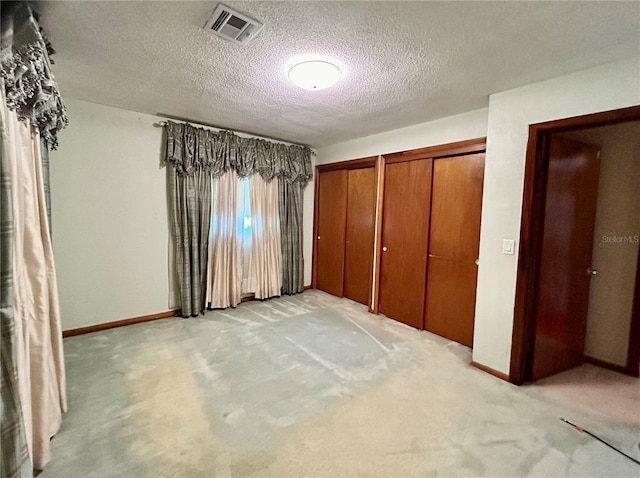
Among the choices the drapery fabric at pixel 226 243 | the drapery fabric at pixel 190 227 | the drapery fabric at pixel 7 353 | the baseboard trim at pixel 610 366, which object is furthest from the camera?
the drapery fabric at pixel 226 243

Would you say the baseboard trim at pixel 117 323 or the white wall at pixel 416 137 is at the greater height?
the white wall at pixel 416 137

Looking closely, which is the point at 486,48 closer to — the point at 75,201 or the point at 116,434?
the point at 116,434

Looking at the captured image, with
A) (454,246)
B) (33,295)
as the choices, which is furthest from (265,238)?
(33,295)

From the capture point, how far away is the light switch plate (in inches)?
91.7

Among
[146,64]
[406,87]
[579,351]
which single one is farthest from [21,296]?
[579,351]

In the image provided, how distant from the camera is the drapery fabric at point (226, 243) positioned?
377 cm

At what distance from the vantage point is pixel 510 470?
1.50m

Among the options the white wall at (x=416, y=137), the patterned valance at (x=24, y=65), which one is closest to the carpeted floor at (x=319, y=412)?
the patterned valance at (x=24, y=65)

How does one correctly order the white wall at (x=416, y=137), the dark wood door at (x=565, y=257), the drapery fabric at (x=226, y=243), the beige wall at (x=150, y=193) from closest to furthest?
the beige wall at (x=150, y=193), the dark wood door at (x=565, y=257), the white wall at (x=416, y=137), the drapery fabric at (x=226, y=243)

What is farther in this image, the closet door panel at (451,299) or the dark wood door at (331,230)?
the dark wood door at (331,230)

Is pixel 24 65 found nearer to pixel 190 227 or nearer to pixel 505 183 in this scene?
pixel 190 227

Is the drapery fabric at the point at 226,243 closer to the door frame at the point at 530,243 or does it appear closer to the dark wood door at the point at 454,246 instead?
the dark wood door at the point at 454,246

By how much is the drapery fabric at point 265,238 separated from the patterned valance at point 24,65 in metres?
2.57

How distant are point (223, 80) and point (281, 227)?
95.4 inches
